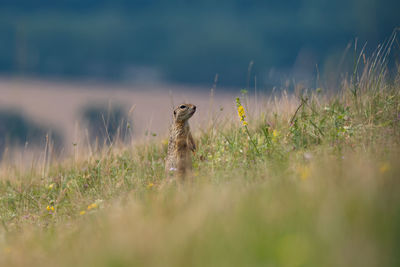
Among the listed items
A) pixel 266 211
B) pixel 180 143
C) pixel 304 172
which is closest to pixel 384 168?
pixel 304 172

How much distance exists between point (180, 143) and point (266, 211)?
12.0 ft

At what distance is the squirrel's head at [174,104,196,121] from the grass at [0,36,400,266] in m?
0.67

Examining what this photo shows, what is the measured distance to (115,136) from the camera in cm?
852

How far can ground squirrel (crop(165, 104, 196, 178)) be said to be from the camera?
6.45 metres

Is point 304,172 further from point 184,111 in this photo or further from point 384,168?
point 184,111

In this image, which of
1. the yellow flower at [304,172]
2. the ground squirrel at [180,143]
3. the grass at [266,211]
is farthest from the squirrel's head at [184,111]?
the yellow flower at [304,172]

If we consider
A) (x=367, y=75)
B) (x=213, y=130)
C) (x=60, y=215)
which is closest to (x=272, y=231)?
(x=60, y=215)

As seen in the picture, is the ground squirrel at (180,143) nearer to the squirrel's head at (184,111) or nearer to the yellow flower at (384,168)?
the squirrel's head at (184,111)

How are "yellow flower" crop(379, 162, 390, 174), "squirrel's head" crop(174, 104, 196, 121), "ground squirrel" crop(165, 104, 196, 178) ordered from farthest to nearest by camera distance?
"squirrel's head" crop(174, 104, 196, 121), "ground squirrel" crop(165, 104, 196, 178), "yellow flower" crop(379, 162, 390, 174)

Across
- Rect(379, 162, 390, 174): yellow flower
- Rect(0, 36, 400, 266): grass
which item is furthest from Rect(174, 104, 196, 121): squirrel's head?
Rect(379, 162, 390, 174): yellow flower

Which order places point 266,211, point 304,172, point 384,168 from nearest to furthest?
point 266,211
point 384,168
point 304,172

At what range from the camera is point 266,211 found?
3.06 meters

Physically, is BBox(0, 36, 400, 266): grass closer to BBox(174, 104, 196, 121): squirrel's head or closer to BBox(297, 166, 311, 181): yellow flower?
BBox(297, 166, 311, 181): yellow flower

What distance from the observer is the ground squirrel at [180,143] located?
6449 mm
